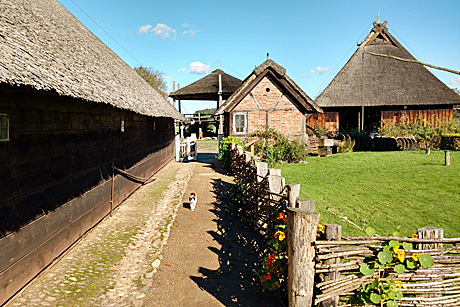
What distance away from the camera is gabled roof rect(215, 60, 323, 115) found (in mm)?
16047

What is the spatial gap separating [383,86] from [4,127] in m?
25.9

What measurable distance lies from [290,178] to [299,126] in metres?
6.30

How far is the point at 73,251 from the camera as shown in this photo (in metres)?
5.39

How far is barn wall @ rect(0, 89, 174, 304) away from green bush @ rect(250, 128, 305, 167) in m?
9.74

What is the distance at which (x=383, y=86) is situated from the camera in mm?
24641

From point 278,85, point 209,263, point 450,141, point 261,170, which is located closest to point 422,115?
point 450,141

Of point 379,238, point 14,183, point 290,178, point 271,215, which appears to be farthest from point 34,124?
point 290,178

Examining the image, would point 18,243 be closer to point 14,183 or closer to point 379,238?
point 14,183

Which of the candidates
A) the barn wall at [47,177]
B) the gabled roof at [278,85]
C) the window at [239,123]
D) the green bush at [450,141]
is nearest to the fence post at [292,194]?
the barn wall at [47,177]

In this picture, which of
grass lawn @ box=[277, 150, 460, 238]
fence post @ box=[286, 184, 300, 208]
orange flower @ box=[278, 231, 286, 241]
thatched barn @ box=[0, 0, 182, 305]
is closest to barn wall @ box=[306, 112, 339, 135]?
grass lawn @ box=[277, 150, 460, 238]

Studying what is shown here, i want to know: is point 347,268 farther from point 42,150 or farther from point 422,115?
point 422,115

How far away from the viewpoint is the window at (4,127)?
3.73m

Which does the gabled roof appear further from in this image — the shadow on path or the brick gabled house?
the shadow on path

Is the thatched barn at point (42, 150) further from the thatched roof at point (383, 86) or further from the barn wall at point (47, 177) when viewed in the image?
the thatched roof at point (383, 86)
